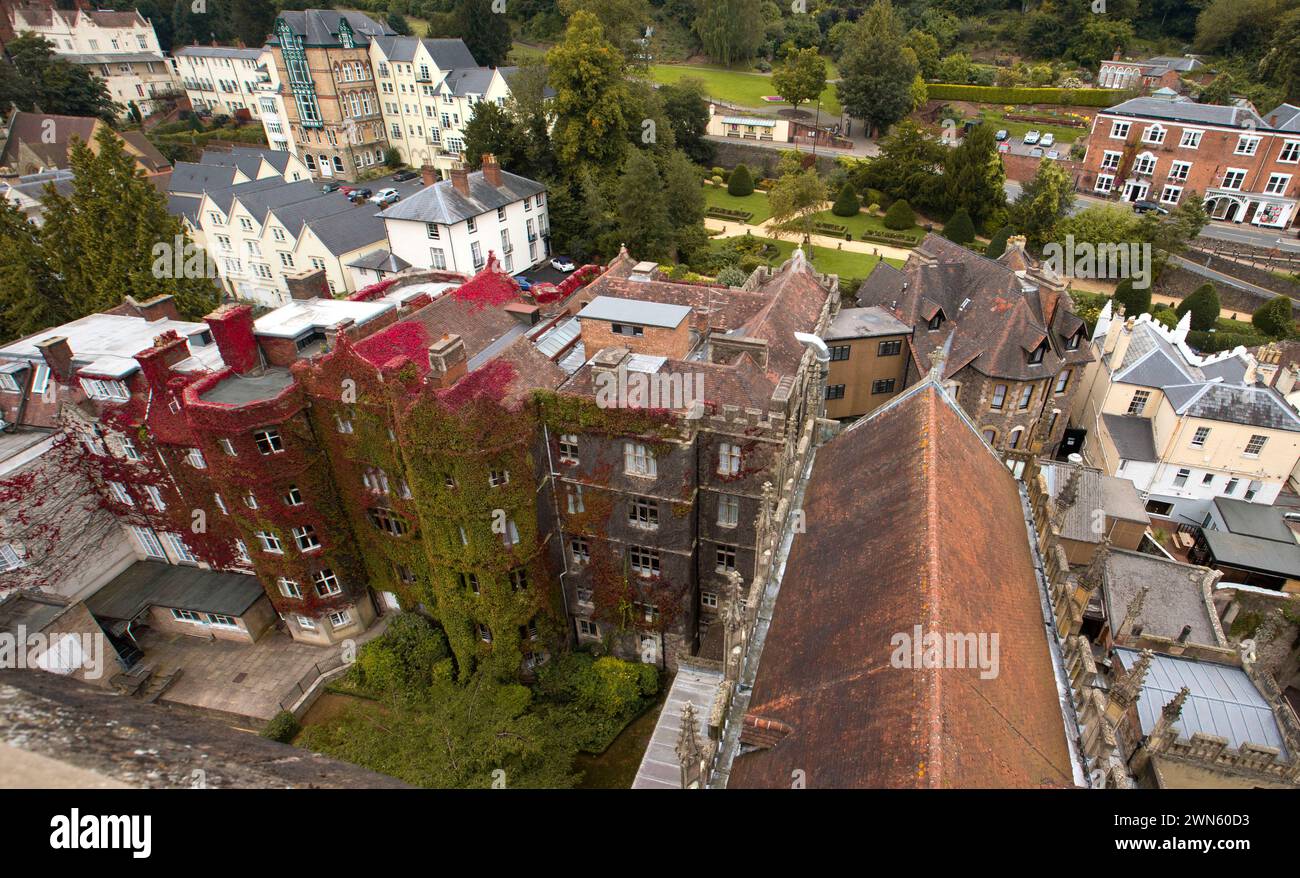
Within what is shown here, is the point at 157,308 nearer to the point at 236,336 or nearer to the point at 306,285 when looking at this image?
the point at 306,285

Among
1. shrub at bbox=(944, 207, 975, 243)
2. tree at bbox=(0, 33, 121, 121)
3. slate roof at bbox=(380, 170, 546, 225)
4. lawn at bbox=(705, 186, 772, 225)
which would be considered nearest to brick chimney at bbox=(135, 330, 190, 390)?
slate roof at bbox=(380, 170, 546, 225)

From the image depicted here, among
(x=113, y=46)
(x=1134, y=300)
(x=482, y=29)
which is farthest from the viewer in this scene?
(x=113, y=46)

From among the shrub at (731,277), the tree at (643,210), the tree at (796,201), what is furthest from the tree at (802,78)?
the shrub at (731,277)

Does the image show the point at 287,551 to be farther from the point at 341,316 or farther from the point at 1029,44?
the point at 1029,44

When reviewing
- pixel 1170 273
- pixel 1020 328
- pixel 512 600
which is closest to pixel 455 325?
pixel 512 600

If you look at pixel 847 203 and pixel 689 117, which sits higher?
pixel 689 117

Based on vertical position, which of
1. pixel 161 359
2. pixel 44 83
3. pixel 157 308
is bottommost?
pixel 157 308

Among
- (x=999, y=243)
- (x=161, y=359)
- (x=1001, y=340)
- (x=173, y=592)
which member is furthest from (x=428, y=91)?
(x=1001, y=340)
